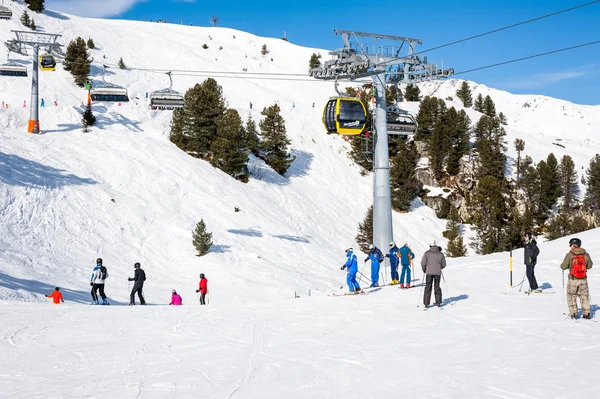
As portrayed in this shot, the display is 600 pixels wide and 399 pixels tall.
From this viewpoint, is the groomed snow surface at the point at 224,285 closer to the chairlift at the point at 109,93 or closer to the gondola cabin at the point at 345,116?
the chairlift at the point at 109,93

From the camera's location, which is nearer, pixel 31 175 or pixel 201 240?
pixel 201 240

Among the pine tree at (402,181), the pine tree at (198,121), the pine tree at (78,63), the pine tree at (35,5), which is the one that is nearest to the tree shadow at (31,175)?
the pine tree at (198,121)

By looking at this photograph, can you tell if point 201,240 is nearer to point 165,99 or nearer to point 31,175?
point 31,175

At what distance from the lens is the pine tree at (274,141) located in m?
57.7

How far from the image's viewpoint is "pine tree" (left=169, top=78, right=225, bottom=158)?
51.0 metres

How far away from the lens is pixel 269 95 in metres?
83.2

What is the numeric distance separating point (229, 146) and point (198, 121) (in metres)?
4.45

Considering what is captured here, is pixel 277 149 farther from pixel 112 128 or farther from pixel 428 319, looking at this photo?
pixel 428 319

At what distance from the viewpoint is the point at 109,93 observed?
44250 mm

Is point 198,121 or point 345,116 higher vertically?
point 198,121

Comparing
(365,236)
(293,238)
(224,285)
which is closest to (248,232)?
(293,238)

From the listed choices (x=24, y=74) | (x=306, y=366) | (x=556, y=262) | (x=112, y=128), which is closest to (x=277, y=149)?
(x=112, y=128)

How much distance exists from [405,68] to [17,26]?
63607 mm

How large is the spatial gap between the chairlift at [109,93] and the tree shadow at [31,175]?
8.02m
